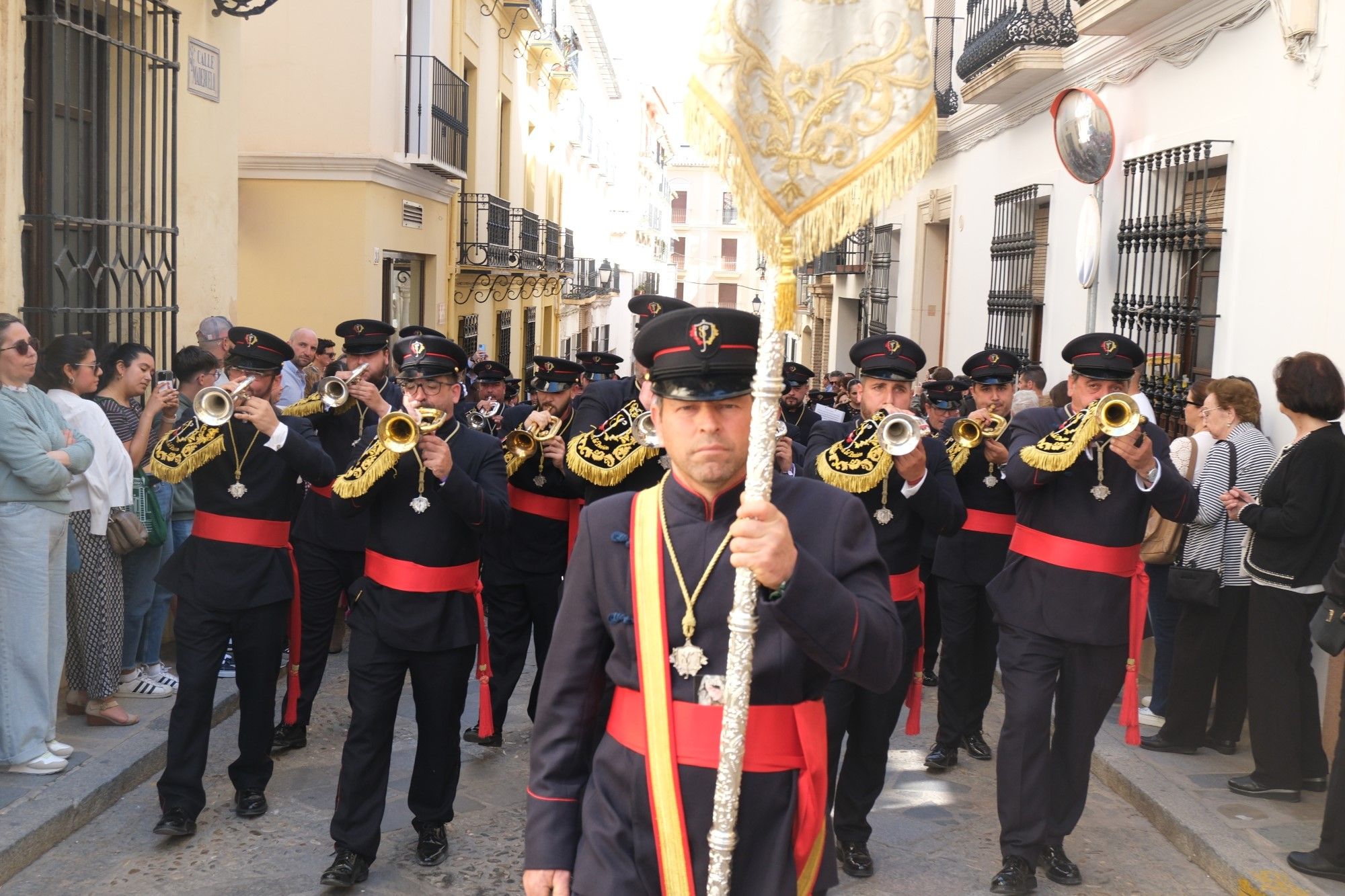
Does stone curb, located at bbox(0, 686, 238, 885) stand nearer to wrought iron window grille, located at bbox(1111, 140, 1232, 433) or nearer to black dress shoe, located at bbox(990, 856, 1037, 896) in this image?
black dress shoe, located at bbox(990, 856, 1037, 896)

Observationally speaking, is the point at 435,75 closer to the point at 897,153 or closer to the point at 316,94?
the point at 316,94

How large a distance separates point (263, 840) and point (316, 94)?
1134 centimetres

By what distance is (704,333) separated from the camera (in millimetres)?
3068

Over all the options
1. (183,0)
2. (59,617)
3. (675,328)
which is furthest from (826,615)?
(183,0)

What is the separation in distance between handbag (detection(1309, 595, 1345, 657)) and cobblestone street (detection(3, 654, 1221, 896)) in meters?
1.09

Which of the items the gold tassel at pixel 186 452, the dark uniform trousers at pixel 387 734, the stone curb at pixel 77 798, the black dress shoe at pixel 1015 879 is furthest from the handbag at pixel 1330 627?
the stone curb at pixel 77 798

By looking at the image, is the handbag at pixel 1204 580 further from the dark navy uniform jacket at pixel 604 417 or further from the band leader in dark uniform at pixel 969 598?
the dark navy uniform jacket at pixel 604 417

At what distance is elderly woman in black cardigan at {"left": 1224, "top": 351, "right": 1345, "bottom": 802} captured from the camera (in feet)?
20.4

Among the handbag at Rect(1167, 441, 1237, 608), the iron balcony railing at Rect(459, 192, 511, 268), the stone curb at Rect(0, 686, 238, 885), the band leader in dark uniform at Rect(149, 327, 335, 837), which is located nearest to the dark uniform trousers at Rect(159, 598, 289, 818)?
the band leader in dark uniform at Rect(149, 327, 335, 837)

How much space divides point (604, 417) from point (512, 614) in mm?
1127

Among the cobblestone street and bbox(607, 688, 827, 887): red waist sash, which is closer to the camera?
bbox(607, 688, 827, 887): red waist sash

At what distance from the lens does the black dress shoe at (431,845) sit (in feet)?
18.3

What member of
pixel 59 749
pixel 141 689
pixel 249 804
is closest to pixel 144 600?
pixel 141 689

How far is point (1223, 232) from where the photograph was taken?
8.60 m
